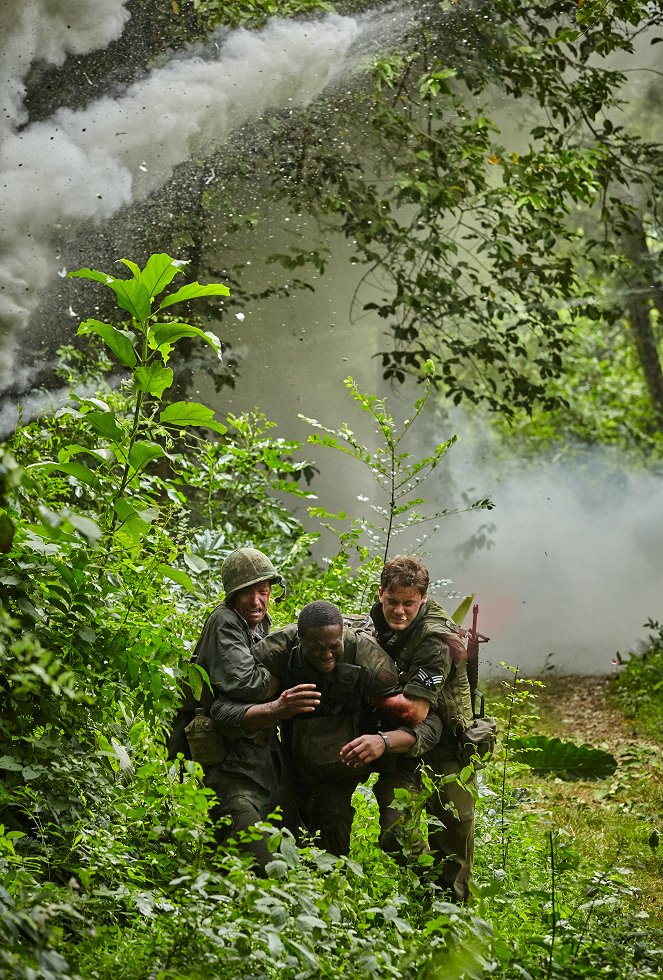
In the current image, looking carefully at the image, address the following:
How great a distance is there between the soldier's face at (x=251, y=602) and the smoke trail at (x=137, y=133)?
4197 mm

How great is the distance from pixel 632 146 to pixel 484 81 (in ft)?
4.33

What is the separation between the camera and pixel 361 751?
319 cm

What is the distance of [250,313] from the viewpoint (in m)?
7.76

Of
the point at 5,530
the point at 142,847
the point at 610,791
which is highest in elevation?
the point at 610,791

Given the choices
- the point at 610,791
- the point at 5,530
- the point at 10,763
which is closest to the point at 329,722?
the point at 10,763

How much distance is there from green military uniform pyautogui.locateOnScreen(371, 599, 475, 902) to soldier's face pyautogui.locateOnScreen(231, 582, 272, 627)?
1.31 feet

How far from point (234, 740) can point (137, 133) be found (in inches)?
206

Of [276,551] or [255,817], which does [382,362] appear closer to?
[276,551]

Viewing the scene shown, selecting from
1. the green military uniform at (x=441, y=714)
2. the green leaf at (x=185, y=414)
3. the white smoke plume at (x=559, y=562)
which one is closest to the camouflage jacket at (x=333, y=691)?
the green military uniform at (x=441, y=714)

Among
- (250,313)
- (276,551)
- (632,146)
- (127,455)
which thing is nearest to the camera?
(127,455)

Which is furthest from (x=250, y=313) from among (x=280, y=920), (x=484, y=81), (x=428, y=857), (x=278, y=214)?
(x=280, y=920)

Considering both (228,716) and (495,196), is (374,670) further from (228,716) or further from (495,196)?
(495,196)

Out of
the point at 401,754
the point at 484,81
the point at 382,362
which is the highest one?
the point at 484,81

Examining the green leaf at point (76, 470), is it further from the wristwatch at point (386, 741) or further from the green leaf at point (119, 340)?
the wristwatch at point (386, 741)
